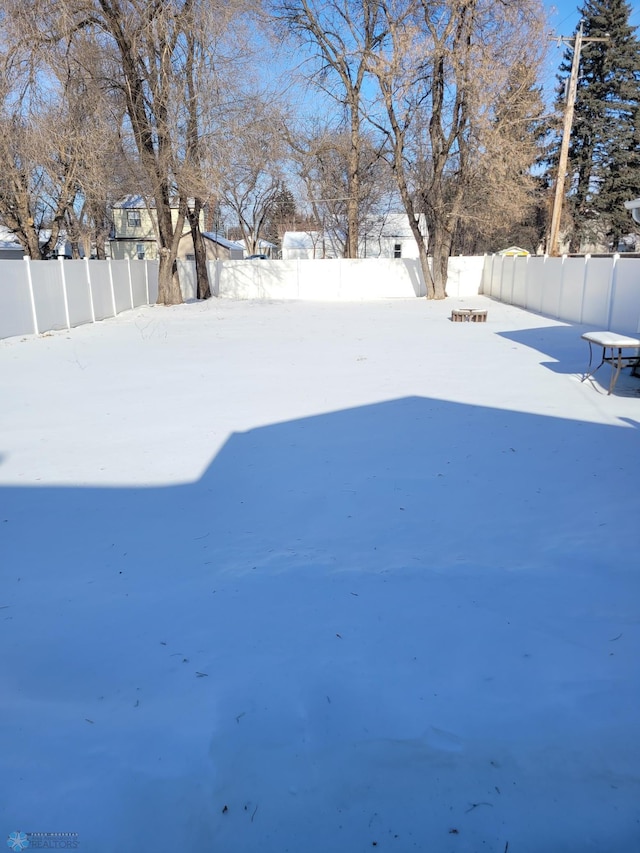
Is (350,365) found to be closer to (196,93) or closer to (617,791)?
(617,791)

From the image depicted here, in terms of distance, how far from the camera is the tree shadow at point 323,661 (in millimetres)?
1686

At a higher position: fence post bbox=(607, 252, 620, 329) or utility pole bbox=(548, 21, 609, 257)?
utility pole bbox=(548, 21, 609, 257)

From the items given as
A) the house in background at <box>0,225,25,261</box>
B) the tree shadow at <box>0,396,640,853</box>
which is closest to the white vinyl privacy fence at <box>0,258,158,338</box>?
the tree shadow at <box>0,396,640,853</box>

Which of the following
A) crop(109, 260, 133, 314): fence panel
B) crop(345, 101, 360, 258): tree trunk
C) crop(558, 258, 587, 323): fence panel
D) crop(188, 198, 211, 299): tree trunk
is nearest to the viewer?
crop(558, 258, 587, 323): fence panel

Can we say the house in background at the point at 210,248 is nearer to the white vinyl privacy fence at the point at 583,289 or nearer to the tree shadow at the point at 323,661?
the white vinyl privacy fence at the point at 583,289

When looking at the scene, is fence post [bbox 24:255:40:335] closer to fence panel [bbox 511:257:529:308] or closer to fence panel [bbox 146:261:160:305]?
fence panel [bbox 146:261:160:305]

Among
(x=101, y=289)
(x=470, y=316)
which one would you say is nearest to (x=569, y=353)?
(x=470, y=316)

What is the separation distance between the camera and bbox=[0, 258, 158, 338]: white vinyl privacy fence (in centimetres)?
1134

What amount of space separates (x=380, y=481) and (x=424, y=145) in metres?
23.4

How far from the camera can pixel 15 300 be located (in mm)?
11461

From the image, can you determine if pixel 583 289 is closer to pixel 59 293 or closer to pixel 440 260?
pixel 440 260

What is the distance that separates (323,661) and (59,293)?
13049 millimetres

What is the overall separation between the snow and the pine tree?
30.6 meters

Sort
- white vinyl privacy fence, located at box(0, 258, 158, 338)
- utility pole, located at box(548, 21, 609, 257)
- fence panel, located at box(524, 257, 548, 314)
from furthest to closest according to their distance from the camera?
utility pole, located at box(548, 21, 609, 257)
fence panel, located at box(524, 257, 548, 314)
white vinyl privacy fence, located at box(0, 258, 158, 338)
